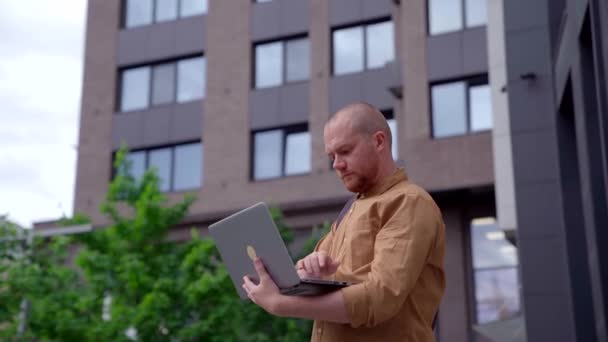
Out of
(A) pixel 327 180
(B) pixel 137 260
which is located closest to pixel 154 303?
(B) pixel 137 260

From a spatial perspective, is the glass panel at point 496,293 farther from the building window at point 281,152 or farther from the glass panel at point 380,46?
the glass panel at point 380,46

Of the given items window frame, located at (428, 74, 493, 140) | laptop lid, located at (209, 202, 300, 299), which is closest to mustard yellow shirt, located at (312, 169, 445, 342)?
laptop lid, located at (209, 202, 300, 299)

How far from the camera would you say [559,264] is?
710 inches

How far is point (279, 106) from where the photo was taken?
105 feet

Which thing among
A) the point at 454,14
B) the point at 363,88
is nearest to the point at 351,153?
the point at 454,14

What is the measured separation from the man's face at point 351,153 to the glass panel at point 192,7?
102 feet

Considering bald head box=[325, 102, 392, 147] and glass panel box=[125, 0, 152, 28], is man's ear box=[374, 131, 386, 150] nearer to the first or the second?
bald head box=[325, 102, 392, 147]

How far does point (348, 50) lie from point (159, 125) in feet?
23.9

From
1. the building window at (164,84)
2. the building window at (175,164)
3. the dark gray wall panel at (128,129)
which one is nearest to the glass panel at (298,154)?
the building window at (175,164)

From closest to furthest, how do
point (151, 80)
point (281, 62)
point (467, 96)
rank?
point (467, 96)
point (281, 62)
point (151, 80)

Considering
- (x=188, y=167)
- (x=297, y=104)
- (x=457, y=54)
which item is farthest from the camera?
(x=188, y=167)

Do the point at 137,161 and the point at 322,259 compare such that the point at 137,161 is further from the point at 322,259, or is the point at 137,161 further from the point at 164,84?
the point at 322,259

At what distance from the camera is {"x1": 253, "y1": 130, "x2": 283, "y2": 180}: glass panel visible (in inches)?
1243

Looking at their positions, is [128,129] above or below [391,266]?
above
